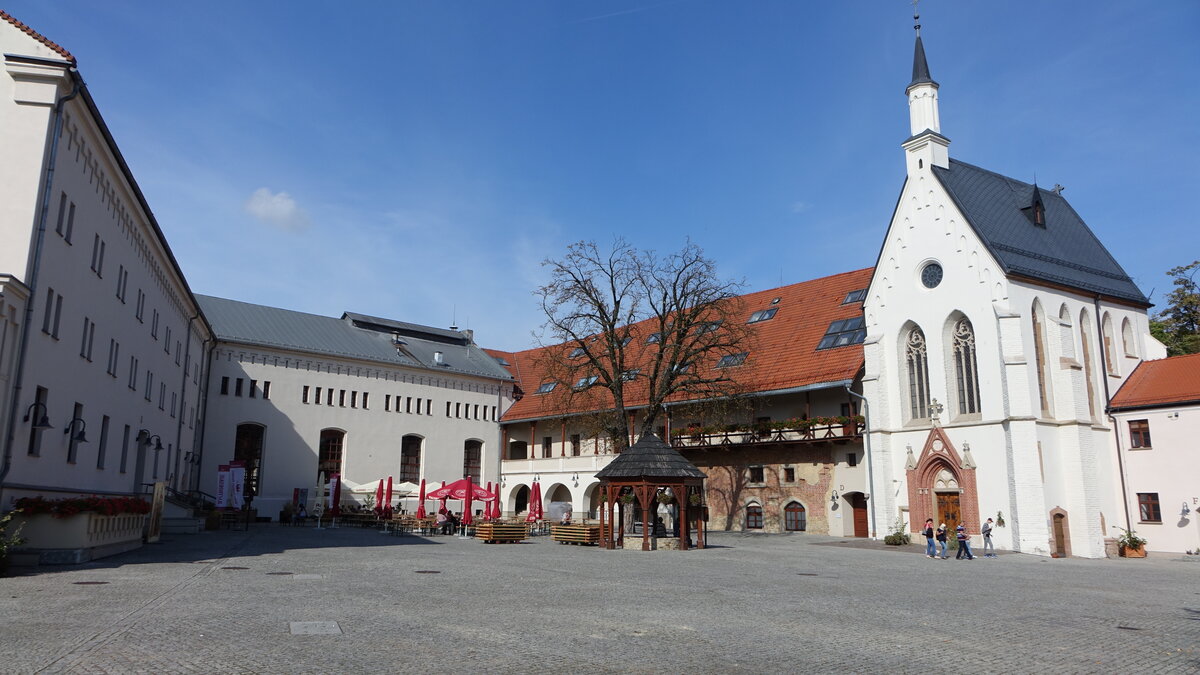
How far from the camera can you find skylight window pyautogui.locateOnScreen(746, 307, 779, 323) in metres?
44.6

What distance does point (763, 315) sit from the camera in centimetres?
4509

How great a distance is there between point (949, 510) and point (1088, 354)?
342 inches

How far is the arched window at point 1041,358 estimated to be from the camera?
31.4m

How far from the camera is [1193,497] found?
30391mm

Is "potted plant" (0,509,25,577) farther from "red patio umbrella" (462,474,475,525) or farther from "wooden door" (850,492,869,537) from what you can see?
"wooden door" (850,492,869,537)

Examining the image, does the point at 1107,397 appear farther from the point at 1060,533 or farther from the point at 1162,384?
the point at 1060,533

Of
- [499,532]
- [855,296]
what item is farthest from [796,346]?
[499,532]

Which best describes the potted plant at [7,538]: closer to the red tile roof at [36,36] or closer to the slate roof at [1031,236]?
the red tile roof at [36,36]

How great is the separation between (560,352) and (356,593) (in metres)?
23.2

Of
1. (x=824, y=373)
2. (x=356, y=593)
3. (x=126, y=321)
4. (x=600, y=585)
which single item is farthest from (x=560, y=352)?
(x=356, y=593)

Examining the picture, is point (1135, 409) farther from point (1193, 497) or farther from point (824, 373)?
point (824, 373)

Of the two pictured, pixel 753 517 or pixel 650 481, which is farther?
pixel 753 517

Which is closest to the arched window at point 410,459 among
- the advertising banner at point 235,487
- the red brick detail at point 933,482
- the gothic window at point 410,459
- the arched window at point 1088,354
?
the gothic window at point 410,459

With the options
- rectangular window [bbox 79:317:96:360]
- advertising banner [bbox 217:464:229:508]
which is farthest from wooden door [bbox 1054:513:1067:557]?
advertising banner [bbox 217:464:229:508]
